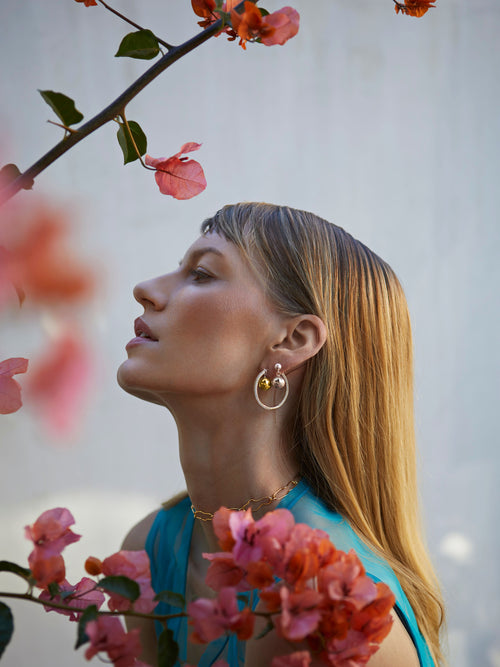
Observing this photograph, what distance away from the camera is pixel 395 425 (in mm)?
1132

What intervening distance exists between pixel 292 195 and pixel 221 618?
5.34 ft

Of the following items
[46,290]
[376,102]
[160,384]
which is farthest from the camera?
[376,102]

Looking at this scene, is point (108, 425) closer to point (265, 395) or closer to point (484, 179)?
point (265, 395)

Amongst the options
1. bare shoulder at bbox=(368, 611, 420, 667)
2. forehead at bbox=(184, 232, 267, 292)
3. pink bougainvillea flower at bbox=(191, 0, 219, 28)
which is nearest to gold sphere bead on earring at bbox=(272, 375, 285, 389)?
forehead at bbox=(184, 232, 267, 292)

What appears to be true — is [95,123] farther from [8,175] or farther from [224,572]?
[224,572]

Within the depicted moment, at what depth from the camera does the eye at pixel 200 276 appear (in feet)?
3.44

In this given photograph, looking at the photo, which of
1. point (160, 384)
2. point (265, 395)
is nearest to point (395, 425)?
point (265, 395)

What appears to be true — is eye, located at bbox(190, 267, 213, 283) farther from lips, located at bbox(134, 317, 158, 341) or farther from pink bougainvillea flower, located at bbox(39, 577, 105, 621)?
pink bougainvillea flower, located at bbox(39, 577, 105, 621)

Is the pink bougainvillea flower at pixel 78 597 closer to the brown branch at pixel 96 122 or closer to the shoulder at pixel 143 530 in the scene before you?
the brown branch at pixel 96 122

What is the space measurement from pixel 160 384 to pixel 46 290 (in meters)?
0.64

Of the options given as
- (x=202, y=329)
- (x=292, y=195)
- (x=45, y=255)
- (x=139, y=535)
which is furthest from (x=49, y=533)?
(x=292, y=195)

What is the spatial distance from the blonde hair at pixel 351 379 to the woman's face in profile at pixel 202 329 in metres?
0.04

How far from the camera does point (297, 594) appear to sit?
43 centimetres

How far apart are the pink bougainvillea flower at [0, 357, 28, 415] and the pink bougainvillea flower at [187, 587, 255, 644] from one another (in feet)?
0.59
